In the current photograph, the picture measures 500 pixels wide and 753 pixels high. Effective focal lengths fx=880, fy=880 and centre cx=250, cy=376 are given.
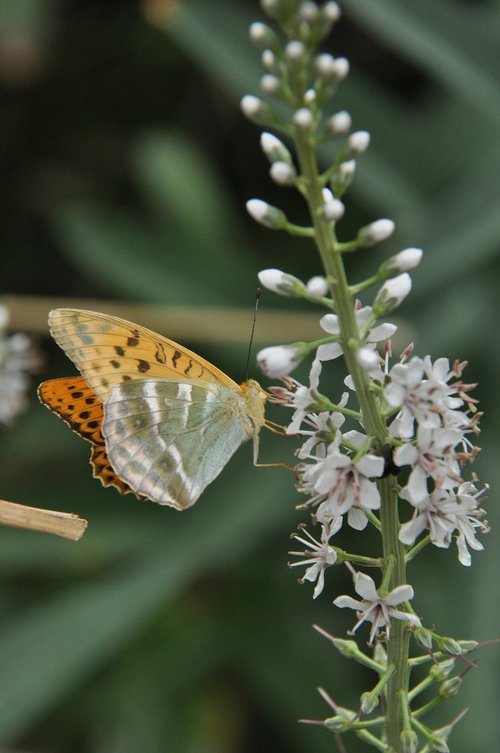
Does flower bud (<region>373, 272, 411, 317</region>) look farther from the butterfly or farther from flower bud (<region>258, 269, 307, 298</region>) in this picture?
the butterfly

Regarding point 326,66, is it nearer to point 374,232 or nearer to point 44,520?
point 374,232

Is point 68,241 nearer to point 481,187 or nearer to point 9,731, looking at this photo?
point 481,187

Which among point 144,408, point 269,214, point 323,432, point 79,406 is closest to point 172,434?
point 144,408

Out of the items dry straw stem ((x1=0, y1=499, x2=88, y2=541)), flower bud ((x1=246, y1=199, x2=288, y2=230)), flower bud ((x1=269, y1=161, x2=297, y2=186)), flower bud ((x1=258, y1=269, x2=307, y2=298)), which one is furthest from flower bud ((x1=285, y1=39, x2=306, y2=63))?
dry straw stem ((x1=0, y1=499, x2=88, y2=541))

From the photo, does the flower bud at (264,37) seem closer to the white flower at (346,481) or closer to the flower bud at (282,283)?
the flower bud at (282,283)

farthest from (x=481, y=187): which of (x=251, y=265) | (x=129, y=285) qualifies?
(x=129, y=285)

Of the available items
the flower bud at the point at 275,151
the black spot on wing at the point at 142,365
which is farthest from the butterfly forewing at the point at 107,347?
the flower bud at the point at 275,151
